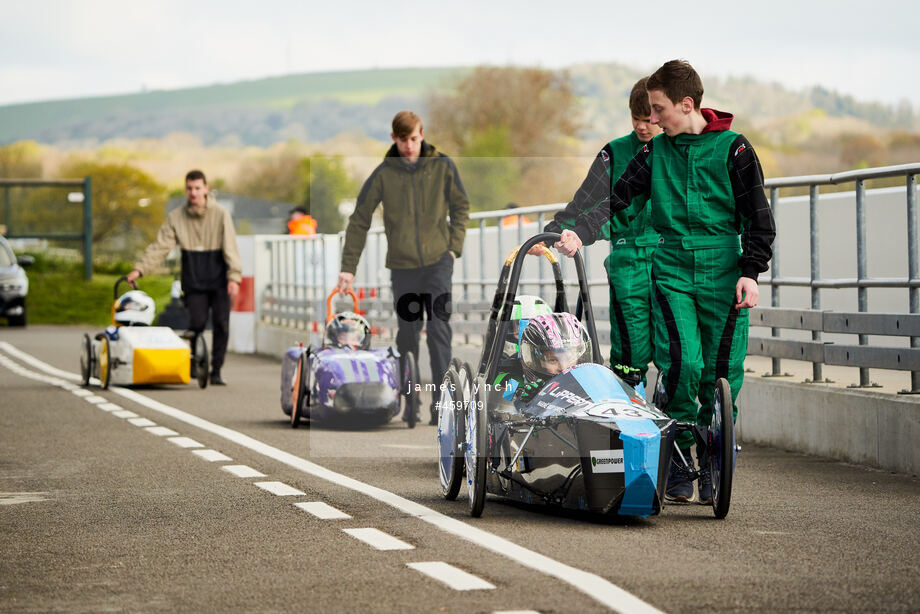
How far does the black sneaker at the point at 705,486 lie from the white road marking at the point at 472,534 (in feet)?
3.89

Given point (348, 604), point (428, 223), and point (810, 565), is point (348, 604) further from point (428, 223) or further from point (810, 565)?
point (428, 223)

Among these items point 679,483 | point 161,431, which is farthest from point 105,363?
point 679,483

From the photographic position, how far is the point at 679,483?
8.44 m

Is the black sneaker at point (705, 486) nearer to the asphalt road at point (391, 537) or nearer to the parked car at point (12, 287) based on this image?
the asphalt road at point (391, 537)

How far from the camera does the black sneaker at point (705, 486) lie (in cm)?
820

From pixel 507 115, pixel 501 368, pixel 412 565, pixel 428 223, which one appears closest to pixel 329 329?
pixel 428 223

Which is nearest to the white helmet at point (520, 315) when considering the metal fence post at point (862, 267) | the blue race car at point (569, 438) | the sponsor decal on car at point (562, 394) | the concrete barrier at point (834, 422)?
the blue race car at point (569, 438)

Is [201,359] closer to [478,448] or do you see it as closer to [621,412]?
[478,448]

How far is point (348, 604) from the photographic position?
604 cm

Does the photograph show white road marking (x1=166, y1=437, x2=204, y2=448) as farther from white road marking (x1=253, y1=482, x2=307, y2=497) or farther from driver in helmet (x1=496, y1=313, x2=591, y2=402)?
driver in helmet (x1=496, y1=313, x2=591, y2=402)

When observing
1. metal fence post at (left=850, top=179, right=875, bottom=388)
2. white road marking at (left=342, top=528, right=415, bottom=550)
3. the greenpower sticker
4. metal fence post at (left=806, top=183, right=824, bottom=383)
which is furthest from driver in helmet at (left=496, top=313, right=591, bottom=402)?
metal fence post at (left=806, top=183, right=824, bottom=383)

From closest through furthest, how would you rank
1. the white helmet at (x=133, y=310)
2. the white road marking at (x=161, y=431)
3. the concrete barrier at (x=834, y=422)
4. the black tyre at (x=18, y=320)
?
the concrete barrier at (x=834, y=422), the white road marking at (x=161, y=431), the white helmet at (x=133, y=310), the black tyre at (x=18, y=320)

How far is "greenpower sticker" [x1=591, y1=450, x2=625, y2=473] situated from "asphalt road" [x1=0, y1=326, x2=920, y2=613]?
300 mm

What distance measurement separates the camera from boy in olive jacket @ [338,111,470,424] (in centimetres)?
1338
